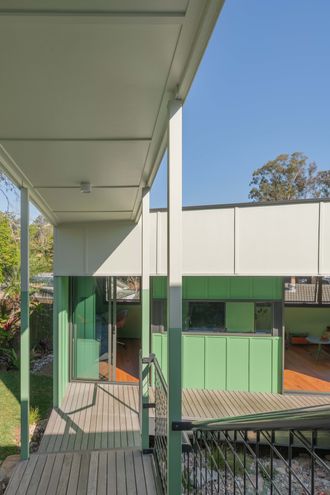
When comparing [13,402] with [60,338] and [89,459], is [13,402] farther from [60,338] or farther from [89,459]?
[89,459]

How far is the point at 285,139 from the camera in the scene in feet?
56.8

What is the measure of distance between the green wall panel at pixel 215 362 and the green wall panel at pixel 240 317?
296mm

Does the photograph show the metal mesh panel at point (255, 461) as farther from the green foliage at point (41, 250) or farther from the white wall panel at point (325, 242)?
the green foliage at point (41, 250)

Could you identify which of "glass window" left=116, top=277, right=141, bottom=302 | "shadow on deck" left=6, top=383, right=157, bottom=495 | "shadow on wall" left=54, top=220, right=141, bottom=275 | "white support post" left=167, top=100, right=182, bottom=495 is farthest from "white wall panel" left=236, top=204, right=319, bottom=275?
"white support post" left=167, top=100, right=182, bottom=495

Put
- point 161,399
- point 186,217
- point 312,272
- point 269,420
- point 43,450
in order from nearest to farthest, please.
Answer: point 269,420 < point 161,399 < point 43,450 < point 312,272 < point 186,217

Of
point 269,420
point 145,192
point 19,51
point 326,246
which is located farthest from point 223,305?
point 19,51

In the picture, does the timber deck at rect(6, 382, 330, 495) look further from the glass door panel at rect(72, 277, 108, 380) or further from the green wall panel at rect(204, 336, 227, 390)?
the glass door panel at rect(72, 277, 108, 380)

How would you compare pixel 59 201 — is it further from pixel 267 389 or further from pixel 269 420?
pixel 267 389

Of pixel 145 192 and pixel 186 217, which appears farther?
pixel 186 217

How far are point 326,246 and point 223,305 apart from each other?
6.68 feet

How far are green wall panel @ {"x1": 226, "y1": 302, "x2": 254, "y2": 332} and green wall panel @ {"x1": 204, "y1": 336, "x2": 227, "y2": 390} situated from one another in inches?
11.7

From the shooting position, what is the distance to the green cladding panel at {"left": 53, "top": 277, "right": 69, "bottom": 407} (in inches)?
193

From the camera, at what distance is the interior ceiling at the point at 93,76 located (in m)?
1.06

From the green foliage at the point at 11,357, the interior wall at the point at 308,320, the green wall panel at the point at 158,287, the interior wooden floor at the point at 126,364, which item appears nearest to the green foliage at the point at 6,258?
the green foliage at the point at 11,357
